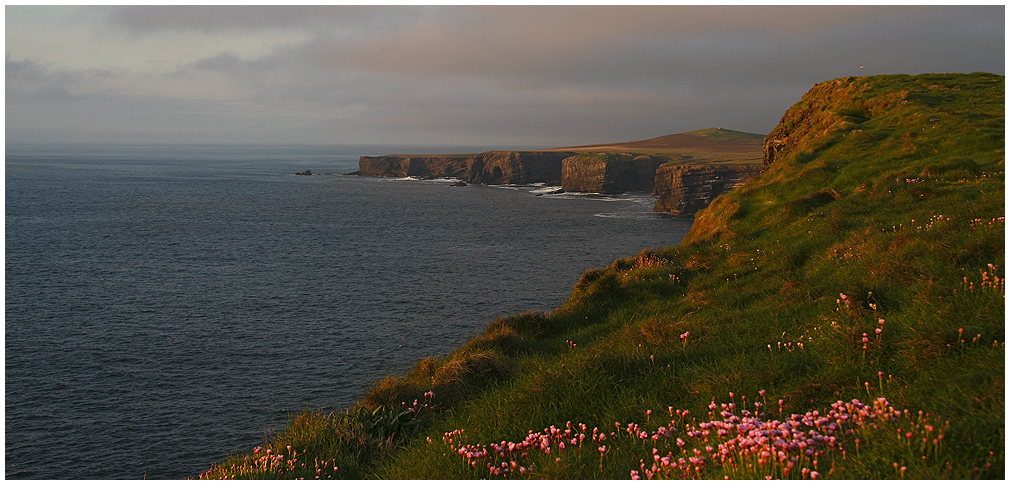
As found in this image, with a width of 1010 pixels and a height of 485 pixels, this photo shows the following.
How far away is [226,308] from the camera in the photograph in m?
57.4

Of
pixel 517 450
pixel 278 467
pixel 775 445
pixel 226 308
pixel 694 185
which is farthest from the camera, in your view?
pixel 694 185

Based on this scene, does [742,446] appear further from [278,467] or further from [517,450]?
[278,467]

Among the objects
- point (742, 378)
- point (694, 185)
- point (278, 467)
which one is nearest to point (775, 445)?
point (742, 378)

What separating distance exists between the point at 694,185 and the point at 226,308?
380 ft

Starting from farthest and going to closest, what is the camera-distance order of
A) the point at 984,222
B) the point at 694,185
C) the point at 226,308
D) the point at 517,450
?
the point at 694,185
the point at 226,308
the point at 984,222
the point at 517,450

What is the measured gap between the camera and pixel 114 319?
53938 millimetres

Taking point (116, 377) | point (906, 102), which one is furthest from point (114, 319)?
point (906, 102)

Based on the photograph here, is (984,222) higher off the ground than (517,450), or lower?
higher

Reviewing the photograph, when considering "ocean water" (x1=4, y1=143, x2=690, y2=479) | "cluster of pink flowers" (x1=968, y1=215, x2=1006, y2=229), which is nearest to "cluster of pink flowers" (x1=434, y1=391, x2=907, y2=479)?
"cluster of pink flowers" (x1=968, y1=215, x2=1006, y2=229)

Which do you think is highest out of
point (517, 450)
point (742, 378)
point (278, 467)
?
point (742, 378)

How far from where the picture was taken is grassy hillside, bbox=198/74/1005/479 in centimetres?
541

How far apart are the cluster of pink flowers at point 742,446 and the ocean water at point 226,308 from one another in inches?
552

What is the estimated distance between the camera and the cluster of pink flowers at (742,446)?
5.19 metres

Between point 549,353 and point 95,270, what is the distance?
77.5 meters
